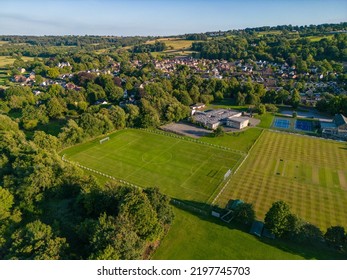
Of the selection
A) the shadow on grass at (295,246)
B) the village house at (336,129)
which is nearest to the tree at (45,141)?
the shadow on grass at (295,246)

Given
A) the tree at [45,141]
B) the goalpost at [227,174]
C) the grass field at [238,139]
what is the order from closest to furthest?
the goalpost at [227,174] → the tree at [45,141] → the grass field at [238,139]

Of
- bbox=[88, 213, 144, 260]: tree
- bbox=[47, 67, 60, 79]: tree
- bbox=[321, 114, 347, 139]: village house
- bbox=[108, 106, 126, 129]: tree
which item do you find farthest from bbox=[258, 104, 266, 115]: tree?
bbox=[47, 67, 60, 79]: tree

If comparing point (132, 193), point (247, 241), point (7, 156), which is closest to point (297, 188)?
point (247, 241)

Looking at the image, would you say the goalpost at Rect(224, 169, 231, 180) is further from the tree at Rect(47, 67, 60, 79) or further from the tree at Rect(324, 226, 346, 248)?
the tree at Rect(47, 67, 60, 79)

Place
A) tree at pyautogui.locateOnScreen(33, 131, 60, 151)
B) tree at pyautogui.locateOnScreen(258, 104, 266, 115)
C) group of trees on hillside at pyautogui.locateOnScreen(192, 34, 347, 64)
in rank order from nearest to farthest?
tree at pyautogui.locateOnScreen(33, 131, 60, 151) → tree at pyautogui.locateOnScreen(258, 104, 266, 115) → group of trees on hillside at pyautogui.locateOnScreen(192, 34, 347, 64)

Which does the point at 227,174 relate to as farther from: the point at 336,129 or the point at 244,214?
the point at 336,129


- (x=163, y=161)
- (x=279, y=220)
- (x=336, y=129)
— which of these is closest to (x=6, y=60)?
(x=163, y=161)

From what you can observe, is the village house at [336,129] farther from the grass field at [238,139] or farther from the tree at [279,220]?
the tree at [279,220]
